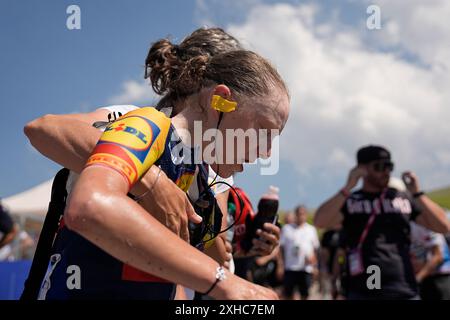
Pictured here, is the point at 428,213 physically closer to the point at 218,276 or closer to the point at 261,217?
the point at 261,217

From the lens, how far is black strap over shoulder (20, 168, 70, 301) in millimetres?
1827

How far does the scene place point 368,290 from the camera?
15.0 feet

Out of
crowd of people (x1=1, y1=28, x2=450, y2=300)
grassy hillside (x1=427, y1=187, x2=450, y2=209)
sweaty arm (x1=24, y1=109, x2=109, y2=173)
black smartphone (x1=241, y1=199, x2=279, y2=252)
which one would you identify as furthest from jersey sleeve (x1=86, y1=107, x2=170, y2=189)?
grassy hillside (x1=427, y1=187, x2=450, y2=209)

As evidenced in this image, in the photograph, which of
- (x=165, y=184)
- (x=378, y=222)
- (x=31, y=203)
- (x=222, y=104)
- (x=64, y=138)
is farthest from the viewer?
(x=31, y=203)

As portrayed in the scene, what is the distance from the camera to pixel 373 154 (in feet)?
16.1

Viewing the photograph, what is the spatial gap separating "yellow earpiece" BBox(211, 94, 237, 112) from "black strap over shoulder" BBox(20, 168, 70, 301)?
579 mm

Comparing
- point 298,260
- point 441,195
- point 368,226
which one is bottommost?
point 368,226

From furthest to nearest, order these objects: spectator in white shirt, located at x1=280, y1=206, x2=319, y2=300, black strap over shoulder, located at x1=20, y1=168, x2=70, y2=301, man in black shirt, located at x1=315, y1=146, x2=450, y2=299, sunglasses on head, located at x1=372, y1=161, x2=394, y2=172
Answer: spectator in white shirt, located at x1=280, y1=206, x2=319, y2=300 < sunglasses on head, located at x1=372, y1=161, x2=394, y2=172 < man in black shirt, located at x1=315, y1=146, x2=450, y2=299 < black strap over shoulder, located at x1=20, y1=168, x2=70, y2=301

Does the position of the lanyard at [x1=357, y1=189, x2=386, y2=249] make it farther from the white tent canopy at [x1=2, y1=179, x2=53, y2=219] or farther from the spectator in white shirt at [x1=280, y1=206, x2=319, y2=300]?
the white tent canopy at [x1=2, y1=179, x2=53, y2=219]

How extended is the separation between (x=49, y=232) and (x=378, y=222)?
3.44 m

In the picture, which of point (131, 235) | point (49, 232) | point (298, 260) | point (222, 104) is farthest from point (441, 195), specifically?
point (131, 235)

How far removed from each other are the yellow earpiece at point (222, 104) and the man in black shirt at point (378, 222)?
9.98ft
